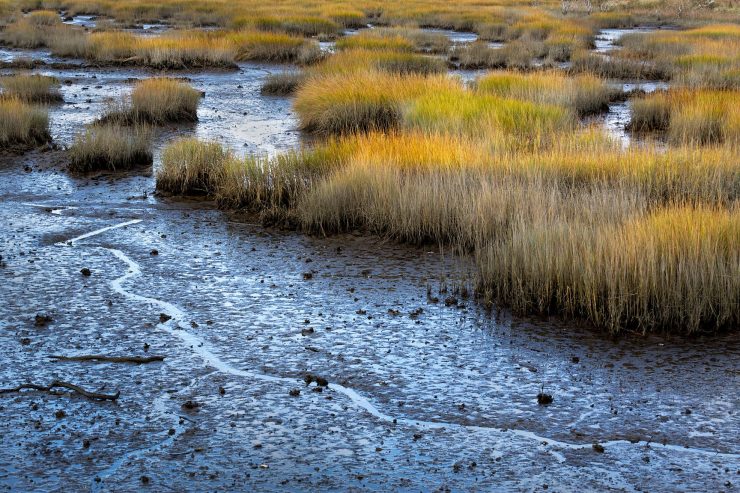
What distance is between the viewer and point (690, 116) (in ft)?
50.7

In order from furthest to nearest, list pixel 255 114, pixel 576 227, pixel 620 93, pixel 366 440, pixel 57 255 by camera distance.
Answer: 1. pixel 620 93
2. pixel 255 114
3. pixel 57 255
4. pixel 576 227
5. pixel 366 440

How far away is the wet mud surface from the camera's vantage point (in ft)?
17.1

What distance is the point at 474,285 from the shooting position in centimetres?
822

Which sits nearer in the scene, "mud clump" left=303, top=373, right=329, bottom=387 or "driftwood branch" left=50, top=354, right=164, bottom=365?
"mud clump" left=303, top=373, right=329, bottom=387

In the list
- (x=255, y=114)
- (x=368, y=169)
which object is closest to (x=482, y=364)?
(x=368, y=169)

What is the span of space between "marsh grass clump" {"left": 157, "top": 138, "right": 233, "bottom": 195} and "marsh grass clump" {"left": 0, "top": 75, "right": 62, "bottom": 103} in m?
7.82

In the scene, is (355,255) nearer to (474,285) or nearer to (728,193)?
(474,285)

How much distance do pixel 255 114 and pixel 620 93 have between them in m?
8.36

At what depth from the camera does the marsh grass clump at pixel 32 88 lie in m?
19.3

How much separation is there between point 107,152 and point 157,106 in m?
4.24

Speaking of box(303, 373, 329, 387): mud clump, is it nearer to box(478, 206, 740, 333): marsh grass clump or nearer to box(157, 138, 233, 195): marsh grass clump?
box(478, 206, 740, 333): marsh grass clump

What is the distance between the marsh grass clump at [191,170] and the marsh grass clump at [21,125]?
3630 millimetres

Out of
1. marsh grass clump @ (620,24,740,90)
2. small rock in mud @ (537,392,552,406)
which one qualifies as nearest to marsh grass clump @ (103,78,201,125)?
marsh grass clump @ (620,24,740,90)

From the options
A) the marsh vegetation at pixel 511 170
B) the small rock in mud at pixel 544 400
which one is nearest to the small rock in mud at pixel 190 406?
the small rock in mud at pixel 544 400
